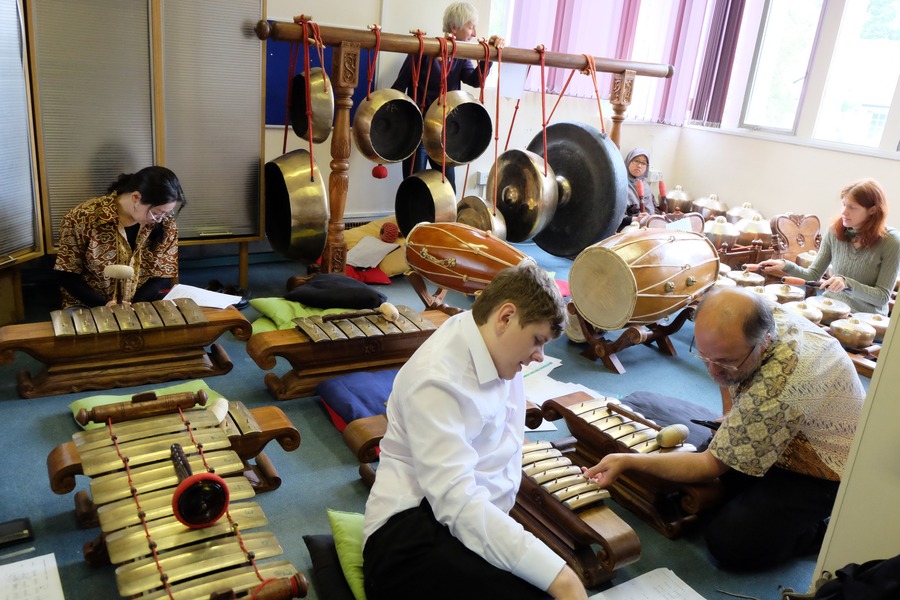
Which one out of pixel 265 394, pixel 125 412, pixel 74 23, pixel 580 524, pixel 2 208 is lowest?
pixel 265 394

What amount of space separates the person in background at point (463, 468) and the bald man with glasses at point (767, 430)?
2.01 feet

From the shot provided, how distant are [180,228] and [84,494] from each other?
1.76 meters

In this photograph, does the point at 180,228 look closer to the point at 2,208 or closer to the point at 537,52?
the point at 2,208

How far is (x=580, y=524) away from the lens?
6.04ft

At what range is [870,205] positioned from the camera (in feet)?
10.8

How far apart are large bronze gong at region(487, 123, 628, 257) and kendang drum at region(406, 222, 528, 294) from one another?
0.58 metres

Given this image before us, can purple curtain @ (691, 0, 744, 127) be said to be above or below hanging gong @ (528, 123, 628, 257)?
above

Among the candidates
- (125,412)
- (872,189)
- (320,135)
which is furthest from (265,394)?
(872,189)

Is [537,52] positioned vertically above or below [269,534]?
above

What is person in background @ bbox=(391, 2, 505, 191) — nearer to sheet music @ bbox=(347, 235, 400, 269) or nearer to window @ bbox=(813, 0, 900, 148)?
sheet music @ bbox=(347, 235, 400, 269)

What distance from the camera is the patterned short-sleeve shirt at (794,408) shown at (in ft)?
6.19

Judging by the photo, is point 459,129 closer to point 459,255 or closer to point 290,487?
point 459,255

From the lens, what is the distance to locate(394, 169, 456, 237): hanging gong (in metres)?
3.67

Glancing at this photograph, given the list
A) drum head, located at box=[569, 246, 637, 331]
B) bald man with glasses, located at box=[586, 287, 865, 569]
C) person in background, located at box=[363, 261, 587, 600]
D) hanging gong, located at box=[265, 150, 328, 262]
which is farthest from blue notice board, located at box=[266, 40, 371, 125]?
person in background, located at box=[363, 261, 587, 600]
